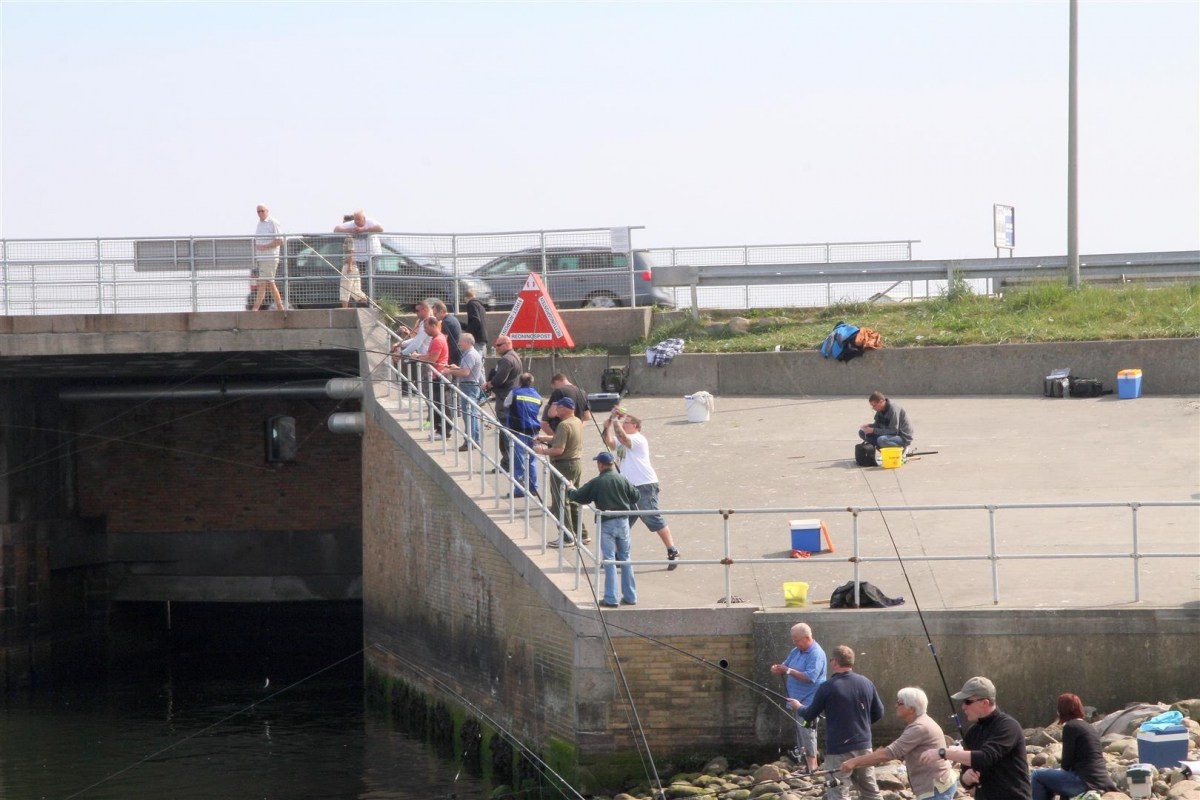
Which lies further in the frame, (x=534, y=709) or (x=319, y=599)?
(x=319, y=599)

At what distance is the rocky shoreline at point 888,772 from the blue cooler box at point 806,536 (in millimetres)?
2742

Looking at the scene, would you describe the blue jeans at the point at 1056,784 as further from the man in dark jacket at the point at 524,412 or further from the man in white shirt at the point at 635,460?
the man in dark jacket at the point at 524,412

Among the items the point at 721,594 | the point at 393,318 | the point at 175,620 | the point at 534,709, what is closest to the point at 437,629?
the point at 534,709

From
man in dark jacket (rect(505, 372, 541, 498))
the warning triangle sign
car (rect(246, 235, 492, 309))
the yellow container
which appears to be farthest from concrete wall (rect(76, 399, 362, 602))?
the yellow container

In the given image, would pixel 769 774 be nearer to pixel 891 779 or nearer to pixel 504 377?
pixel 891 779

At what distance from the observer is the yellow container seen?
18.6 metres

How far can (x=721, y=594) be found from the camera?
45.6ft

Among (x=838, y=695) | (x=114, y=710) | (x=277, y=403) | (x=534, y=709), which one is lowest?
(x=114, y=710)

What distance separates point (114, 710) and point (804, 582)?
12.0 meters

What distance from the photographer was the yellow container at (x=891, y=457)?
61.0ft

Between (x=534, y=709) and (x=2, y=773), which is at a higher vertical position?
(x=534, y=709)

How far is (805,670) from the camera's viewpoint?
11781mm

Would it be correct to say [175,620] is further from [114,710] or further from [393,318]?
[393,318]

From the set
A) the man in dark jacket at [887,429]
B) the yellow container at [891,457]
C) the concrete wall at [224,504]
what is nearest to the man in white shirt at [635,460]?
the yellow container at [891,457]
